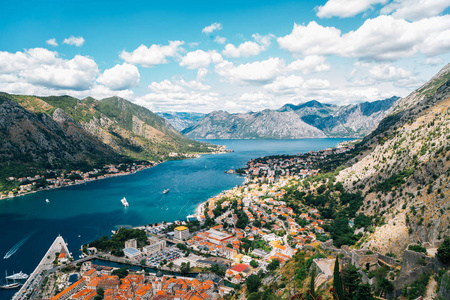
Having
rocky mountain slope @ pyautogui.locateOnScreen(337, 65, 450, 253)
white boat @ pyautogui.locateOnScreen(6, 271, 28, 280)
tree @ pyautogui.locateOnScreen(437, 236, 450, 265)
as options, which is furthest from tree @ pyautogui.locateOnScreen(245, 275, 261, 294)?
white boat @ pyautogui.locateOnScreen(6, 271, 28, 280)

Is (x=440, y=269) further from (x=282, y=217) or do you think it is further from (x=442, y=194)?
(x=282, y=217)

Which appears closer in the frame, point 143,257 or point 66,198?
point 143,257

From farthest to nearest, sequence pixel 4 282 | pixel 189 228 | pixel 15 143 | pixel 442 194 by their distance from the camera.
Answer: pixel 15 143
pixel 189 228
pixel 4 282
pixel 442 194

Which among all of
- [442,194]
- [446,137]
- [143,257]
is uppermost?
[446,137]

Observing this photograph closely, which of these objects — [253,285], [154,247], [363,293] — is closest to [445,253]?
[363,293]

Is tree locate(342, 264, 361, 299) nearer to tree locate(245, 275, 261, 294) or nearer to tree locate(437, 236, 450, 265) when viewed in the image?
tree locate(437, 236, 450, 265)

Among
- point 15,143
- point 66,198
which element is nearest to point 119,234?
point 66,198
